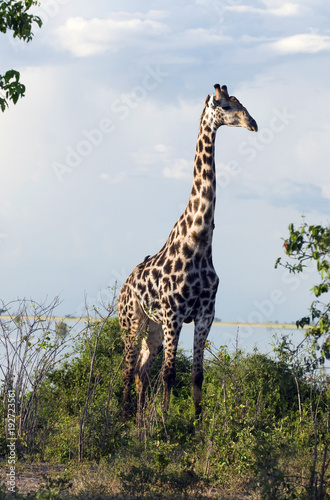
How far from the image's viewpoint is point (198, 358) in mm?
9125

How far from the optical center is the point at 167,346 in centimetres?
913

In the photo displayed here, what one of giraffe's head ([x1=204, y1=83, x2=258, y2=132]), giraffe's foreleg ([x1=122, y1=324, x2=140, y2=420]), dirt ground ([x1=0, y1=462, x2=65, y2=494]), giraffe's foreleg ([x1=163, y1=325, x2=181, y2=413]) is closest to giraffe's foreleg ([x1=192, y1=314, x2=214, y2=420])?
giraffe's foreleg ([x1=163, y1=325, x2=181, y2=413])

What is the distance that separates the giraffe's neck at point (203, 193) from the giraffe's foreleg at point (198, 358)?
3.76 feet

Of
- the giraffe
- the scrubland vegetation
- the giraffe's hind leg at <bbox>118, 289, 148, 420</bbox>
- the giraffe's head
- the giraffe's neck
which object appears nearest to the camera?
the scrubland vegetation

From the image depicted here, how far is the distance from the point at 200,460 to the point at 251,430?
2.78 feet

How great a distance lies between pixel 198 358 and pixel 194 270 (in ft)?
4.11

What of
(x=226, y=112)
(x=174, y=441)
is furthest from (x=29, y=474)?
(x=226, y=112)

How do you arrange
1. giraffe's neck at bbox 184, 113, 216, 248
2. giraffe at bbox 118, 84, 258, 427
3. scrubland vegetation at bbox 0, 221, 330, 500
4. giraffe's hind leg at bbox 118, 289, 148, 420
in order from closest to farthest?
scrubland vegetation at bbox 0, 221, 330, 500
giraffe at bbox 118, 84, 258, 427
giraffe's neck at bbox 184, 113, 216, 248
giraffe's hind leg at bbox 118, 289, 148, 420

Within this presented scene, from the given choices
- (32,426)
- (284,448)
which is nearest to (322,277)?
(284,448)

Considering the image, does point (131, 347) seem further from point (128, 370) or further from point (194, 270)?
point (194, 270)

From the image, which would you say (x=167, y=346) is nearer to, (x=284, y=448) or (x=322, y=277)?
(x=284, y=448)

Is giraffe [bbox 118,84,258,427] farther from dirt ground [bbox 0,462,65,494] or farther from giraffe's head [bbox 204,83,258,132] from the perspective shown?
dirt ground [bbox 0,462,65,494]

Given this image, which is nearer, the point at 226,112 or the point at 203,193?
the point at 226,112

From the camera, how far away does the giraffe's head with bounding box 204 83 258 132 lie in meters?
9.02
